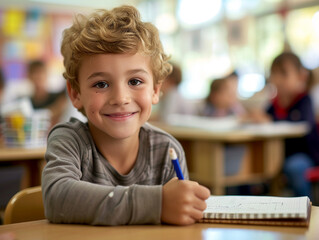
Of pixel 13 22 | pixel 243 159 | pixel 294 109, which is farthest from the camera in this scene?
pixel 13 22

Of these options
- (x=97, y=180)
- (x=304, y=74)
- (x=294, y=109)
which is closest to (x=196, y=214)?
(x=97, y=180)

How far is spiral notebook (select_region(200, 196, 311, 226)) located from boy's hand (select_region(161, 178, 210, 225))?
3 cm

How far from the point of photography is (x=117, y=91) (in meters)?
0.95

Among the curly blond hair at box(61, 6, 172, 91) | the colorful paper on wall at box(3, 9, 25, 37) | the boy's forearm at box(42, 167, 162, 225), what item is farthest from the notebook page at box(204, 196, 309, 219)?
the colorful paper on wall at box(3, 9, 25, 37)

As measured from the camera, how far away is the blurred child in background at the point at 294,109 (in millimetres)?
3080

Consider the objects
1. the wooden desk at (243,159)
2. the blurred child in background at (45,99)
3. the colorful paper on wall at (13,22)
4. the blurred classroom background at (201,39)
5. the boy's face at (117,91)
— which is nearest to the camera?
the boy's face at (117,91)

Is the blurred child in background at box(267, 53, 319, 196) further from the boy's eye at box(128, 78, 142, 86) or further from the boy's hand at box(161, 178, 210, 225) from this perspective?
the boy's hand at box(161, 178, 210, 225)

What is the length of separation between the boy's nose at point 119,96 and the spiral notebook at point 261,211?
0.29m

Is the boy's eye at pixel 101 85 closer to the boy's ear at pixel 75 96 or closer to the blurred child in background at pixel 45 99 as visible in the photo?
the boy's ear at pixel 75 96

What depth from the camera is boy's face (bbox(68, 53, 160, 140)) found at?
95 centimetres

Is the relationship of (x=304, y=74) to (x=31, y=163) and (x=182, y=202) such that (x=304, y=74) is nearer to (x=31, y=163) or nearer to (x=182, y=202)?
(x=31, y=163)

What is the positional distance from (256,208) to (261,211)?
0.10 feet

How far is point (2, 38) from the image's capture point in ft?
23.6

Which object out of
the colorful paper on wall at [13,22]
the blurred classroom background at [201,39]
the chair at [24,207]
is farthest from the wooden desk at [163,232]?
the colorful paper on wall at [13,22]
